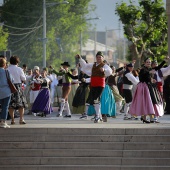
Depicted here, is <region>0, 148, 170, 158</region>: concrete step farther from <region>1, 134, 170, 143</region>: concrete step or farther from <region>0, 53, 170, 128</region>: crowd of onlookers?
<region>0, 53, 170, 128</region>: crowd of onlookers

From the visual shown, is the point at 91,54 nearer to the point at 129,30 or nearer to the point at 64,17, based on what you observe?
the point at 64,17

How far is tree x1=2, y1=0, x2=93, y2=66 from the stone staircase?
70.4m

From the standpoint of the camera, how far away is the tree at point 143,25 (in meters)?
58.5

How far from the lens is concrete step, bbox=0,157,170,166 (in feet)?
61.9

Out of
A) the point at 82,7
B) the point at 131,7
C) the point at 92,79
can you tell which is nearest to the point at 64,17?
the point at 82,7

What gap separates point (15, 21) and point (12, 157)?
3069 inches

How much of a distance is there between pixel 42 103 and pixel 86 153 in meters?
11.6

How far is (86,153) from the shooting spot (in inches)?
761

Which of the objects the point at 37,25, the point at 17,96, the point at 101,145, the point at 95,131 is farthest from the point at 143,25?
the point at 101,145

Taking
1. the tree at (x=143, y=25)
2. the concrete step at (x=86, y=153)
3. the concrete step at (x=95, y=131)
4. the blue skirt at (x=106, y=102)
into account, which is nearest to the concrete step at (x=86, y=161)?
the concrete step at (x=86, y=153)

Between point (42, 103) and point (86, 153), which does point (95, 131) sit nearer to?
point (86, 153)

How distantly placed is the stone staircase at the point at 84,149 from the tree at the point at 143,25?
37.6 m

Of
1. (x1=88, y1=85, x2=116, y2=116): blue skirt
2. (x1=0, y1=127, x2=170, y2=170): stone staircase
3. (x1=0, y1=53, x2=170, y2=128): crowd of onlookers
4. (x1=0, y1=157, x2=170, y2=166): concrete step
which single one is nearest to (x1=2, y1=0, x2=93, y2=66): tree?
(x1=0, y1=53, x2=170, y2=128): crowd of onlookers

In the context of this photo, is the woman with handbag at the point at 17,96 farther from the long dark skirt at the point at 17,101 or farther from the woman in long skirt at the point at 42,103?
the woman in long skirt at the point at 42,103
